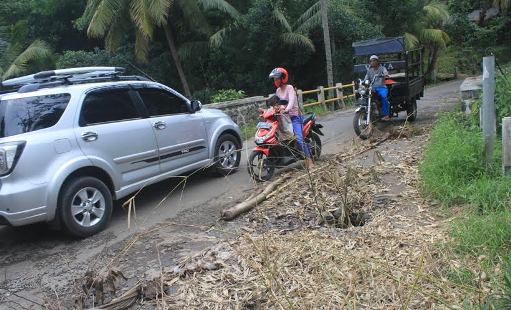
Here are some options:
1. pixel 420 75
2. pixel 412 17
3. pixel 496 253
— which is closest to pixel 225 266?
pixel 496 253

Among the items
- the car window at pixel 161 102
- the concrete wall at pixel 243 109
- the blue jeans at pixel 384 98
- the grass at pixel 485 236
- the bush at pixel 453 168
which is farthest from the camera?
the concrete wall at pixel 243 109

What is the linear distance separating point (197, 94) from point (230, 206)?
63.7 feet

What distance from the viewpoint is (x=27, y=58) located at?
2683cm

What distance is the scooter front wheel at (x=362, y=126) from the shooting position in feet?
34.2

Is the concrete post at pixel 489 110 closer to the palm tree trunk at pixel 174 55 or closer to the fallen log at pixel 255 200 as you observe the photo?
the fallen log at pixel 255 200

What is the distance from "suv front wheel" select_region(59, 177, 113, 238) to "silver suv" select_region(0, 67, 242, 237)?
0.04 feet

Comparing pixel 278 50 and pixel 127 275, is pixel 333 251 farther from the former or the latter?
pixel 278 50

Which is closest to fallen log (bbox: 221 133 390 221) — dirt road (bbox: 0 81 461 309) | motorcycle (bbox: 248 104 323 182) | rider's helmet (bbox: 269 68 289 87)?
dirt road (bbox: 0 81 461 309)

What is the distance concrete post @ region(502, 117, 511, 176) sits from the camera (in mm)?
5262

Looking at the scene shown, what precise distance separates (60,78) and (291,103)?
325 centimetres

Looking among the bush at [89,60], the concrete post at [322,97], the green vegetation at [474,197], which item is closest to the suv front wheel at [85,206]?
the green vegetation at [474,197]

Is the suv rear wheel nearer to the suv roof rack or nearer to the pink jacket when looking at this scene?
the pink jacket

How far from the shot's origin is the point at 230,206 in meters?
6.54

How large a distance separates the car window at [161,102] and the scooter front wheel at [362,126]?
414 centimetres
